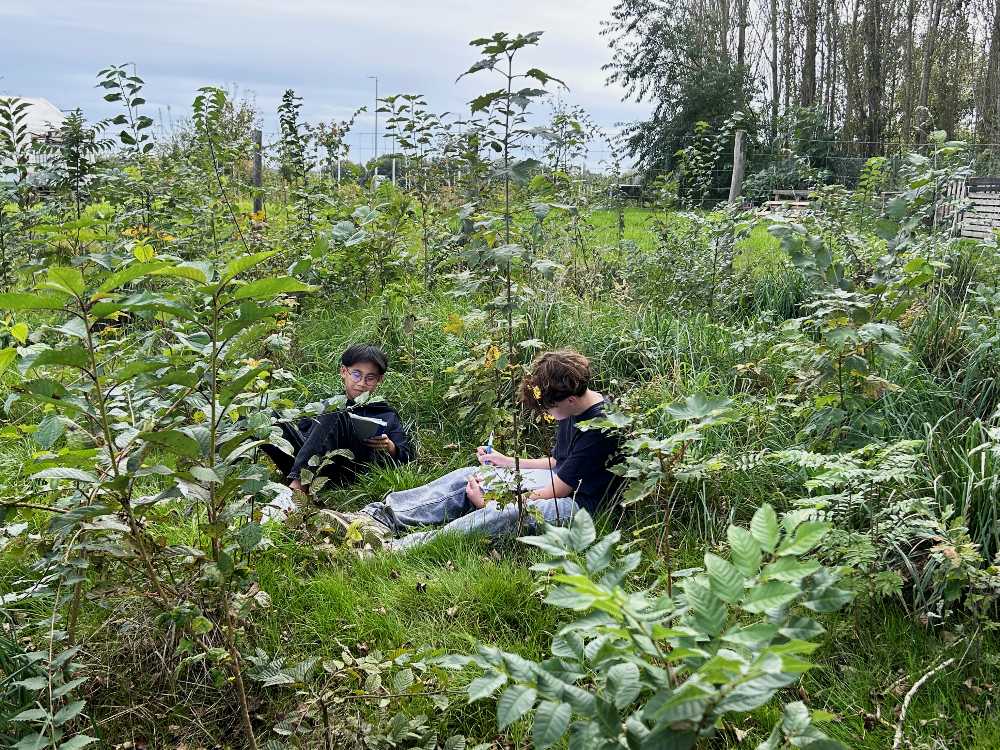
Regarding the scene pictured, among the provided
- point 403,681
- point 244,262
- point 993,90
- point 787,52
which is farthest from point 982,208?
point 787,52

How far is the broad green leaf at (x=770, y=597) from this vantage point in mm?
1180

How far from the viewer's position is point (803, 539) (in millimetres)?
1257

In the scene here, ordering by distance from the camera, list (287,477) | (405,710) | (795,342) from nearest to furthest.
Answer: (405,710) < (795,342) < (287,477)

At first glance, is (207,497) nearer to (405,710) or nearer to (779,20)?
(405,710)

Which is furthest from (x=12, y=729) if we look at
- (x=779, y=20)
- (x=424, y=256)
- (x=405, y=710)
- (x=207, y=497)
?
(x=779, y=20)

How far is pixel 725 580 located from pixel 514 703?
389 millimetres

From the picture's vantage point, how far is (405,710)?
2.49 meters

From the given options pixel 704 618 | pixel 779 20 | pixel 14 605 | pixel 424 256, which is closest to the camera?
pixel 704 618

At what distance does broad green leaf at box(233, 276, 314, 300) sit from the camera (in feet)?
5.47

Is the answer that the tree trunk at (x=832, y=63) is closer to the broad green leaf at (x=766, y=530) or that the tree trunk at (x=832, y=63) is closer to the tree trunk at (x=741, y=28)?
the tree trunk at (x=741, y=28)

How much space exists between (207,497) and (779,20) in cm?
2982

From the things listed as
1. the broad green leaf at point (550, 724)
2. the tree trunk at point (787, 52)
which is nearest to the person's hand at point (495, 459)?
the broad green leaf at point (550, 724)

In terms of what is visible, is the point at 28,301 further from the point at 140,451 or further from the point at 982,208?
the point at 982,208

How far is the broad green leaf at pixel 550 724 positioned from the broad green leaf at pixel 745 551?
350 mm
